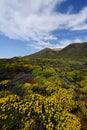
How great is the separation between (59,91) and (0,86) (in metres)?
8.40

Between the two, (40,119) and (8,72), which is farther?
(8,72)

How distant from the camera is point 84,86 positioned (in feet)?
93.1

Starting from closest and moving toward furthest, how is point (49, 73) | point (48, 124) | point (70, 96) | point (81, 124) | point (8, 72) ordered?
1. point (48, 124)
2. point (81, 124)
3. point (70, 96)
4. point (49, 73)
5. point (8, 72)

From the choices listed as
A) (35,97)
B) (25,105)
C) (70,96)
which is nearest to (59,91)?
(70,96)

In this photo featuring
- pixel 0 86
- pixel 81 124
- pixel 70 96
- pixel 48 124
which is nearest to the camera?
pixel 48 124

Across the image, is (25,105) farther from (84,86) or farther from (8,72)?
(8,72)

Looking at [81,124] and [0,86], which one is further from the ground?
[0,86]

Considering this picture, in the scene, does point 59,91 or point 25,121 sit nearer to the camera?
point 25,121

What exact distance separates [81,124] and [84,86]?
35.4 feet

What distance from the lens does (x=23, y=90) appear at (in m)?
23.0

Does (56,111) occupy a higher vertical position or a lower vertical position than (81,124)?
Result: higher

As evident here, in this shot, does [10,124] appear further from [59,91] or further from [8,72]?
[8,72]

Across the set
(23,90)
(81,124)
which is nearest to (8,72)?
(23,90)

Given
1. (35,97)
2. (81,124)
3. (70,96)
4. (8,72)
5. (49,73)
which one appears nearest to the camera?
(81,124)
